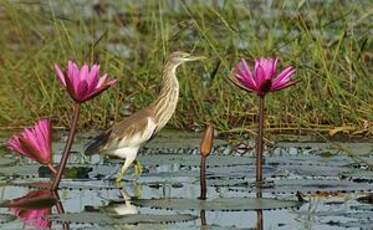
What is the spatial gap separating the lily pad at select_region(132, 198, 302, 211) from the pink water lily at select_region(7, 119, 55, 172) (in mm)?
554

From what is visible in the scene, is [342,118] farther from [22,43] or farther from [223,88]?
[22,43]

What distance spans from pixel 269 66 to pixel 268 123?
2.80 metres

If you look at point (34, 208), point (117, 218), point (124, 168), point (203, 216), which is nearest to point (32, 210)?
point (34, 208)

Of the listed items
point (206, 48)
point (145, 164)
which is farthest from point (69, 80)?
point (206, 48)

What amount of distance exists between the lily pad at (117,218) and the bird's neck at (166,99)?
6.91 ft

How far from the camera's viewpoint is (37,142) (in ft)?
21.7

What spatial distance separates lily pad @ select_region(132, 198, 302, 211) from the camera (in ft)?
21.5

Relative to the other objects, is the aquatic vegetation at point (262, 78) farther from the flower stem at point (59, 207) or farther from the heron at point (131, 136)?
the heron at point (131, 136)

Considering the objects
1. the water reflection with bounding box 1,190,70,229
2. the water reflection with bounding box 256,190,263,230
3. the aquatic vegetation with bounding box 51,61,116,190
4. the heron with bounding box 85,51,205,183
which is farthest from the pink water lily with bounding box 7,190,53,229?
the heron with bounding box 85,51,205,183

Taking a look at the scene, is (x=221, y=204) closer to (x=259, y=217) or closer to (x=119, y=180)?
(x=259, y=217)

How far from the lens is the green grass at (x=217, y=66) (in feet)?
32.0

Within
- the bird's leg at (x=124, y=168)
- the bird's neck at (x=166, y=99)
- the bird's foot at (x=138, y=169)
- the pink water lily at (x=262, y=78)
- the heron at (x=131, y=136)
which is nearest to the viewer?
the pink water lily at (x=262, y=78)

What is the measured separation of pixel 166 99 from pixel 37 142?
214 centimetres

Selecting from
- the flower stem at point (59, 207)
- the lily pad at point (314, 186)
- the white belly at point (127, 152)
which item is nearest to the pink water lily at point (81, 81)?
Answer: the flower stem at point (59, 207)
